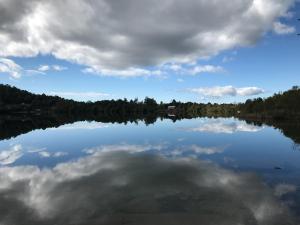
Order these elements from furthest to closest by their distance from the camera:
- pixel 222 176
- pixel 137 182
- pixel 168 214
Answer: pixel 222 176 → pixel 137 182 → pixel 168 214

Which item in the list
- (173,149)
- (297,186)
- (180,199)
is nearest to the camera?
(180,199)

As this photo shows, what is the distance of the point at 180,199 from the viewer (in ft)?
53.9

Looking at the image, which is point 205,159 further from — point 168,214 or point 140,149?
point 168,214

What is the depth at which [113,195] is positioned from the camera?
56.5 feet

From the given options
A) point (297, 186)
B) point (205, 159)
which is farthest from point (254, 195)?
point (205, 159)

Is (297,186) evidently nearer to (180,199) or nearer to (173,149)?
(180,199)

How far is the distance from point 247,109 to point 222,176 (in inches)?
6138

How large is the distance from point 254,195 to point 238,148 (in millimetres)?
20446

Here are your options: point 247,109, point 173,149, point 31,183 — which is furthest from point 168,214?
point 247,109

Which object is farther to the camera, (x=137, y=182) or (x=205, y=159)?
(x=205, y=159)

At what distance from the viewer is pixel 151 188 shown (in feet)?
61.4

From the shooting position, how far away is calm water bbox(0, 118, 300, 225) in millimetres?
13891

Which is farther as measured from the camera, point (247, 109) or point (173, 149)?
point (247, 109)

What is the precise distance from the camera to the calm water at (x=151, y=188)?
1389 centimetres
